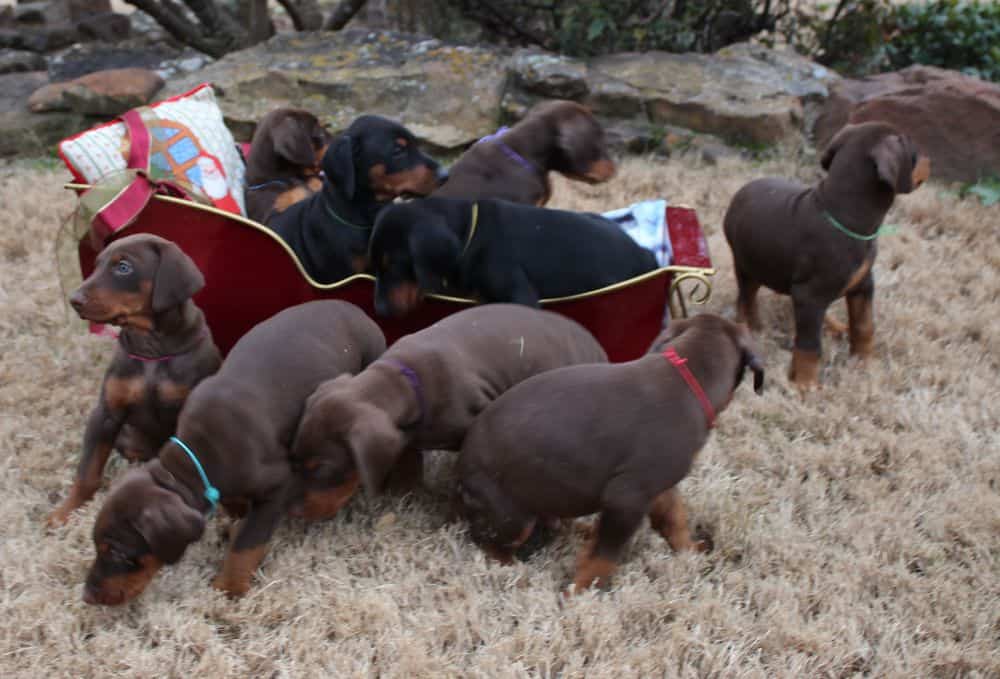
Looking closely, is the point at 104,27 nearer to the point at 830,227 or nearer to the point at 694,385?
the point at 830,227

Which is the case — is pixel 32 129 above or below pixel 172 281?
below

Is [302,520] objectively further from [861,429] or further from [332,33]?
[332,33]

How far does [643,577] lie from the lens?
3.02 meters

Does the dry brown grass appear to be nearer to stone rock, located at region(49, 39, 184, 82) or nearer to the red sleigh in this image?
the red sleigh

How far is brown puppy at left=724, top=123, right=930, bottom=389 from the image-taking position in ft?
13.1

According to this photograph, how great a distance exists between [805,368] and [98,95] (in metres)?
5.58

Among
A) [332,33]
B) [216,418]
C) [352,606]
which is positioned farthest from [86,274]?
[332,33]

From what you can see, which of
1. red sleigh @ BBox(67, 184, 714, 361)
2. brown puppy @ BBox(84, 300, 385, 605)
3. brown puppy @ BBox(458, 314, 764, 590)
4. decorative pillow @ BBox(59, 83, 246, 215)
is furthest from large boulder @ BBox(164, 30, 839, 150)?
brown puppy @ BBox(458, 314, 764, 590)

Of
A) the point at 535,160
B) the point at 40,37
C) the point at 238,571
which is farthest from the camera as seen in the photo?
the point at 40,37

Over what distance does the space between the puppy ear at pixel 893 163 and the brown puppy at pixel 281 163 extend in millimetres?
2537

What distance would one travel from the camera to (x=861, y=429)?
3.95 meters

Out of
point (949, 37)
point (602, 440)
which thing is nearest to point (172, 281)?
point (602, 440)

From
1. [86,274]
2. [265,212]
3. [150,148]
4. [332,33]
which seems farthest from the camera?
[332,33]

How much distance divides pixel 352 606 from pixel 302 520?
0.51 metres
